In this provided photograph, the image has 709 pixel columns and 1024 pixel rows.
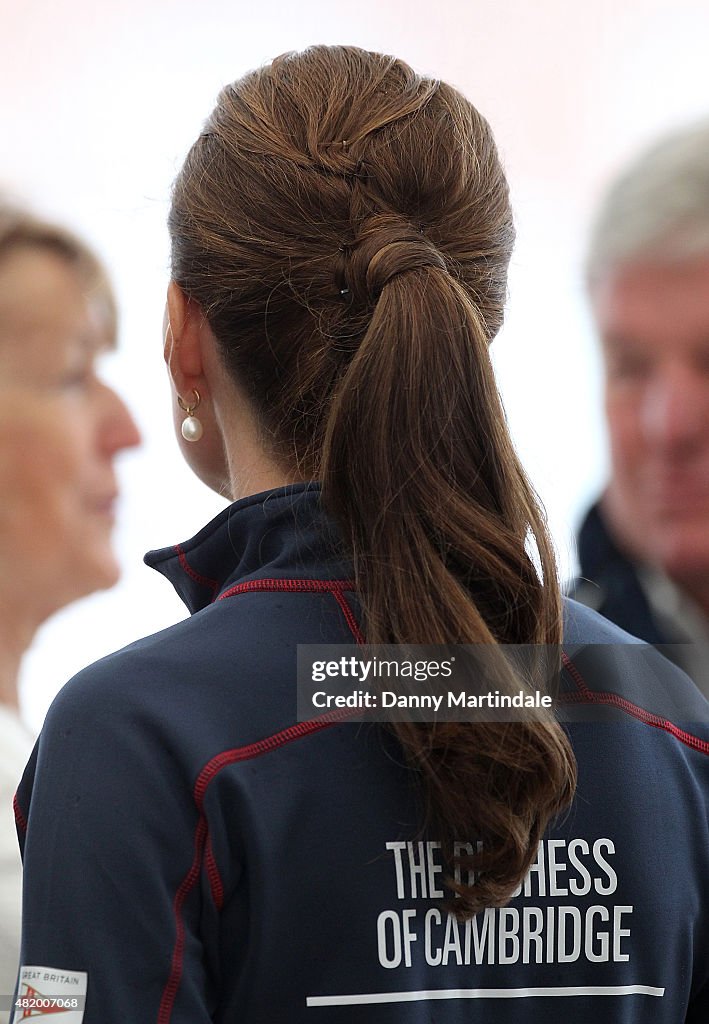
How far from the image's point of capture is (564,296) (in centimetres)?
112

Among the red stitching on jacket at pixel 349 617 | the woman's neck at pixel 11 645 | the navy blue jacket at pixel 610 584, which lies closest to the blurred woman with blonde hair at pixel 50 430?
the woman's neck at pixel 11 645

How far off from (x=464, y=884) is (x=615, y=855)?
0.09 m

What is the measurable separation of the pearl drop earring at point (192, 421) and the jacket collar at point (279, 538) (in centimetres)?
7

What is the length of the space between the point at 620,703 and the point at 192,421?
31cm

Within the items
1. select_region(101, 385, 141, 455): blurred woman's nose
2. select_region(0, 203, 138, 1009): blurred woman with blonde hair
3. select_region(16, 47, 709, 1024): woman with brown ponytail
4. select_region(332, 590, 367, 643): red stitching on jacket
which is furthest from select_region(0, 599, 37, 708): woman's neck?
select_region(332, 590, 367, 643): red stitching on jacket

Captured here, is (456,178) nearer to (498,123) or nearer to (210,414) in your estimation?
(210,414)

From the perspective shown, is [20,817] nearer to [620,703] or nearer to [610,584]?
[620,703]

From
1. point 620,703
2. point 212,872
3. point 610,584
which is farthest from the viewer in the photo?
point 610,584

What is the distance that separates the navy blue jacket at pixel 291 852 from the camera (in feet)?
1.78

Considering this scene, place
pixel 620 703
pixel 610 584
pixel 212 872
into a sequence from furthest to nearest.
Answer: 1. pixel 610 584
2. pixel 620 703
3. pixel 212 872

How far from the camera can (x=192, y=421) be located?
26.8 inches

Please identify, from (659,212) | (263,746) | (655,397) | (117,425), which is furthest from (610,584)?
(263,746)

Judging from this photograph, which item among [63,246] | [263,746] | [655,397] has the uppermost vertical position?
[63,246]

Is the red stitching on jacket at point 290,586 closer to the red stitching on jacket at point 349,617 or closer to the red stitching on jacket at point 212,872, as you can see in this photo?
the red stitching on jacket at point 349,617
